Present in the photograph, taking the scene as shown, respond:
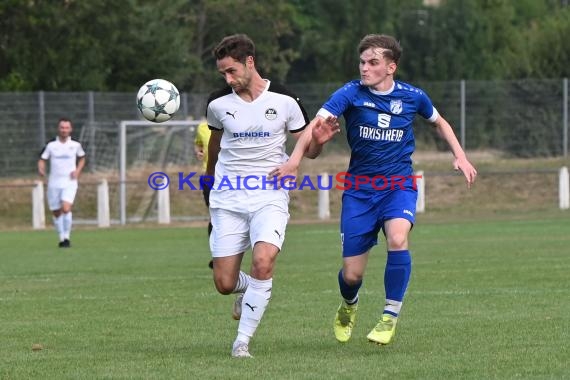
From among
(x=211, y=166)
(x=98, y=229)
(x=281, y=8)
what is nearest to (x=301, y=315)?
(x=211, y=166)

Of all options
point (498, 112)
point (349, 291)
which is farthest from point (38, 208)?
point (349, 291)

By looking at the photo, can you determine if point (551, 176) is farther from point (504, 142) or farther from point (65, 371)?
point (65, 371)

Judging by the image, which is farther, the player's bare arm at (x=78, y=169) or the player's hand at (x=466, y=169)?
the player's bare arm at (x=78, y=169)

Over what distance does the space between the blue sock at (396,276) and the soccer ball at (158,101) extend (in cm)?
315

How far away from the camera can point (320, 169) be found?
120 ft

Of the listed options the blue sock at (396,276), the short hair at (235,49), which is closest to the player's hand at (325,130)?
the short hair at (235,49)

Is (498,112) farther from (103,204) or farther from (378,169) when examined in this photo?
(378,169)

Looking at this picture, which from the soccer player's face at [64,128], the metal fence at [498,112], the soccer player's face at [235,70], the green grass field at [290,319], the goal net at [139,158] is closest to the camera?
the green grass field at [290,319]

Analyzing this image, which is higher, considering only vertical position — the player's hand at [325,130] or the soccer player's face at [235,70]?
the soccer player's face at [235,70]

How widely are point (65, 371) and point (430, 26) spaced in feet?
214

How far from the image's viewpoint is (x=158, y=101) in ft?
38.4

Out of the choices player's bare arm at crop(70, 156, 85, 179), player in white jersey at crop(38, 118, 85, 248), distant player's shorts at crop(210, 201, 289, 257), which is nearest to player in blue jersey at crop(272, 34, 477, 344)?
distant player's shorts at crop(210, 201, 289, 257)

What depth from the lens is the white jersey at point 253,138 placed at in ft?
28.8

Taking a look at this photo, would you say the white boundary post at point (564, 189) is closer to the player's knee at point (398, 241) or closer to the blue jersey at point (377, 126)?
the blue jersey at point (377, 126)
